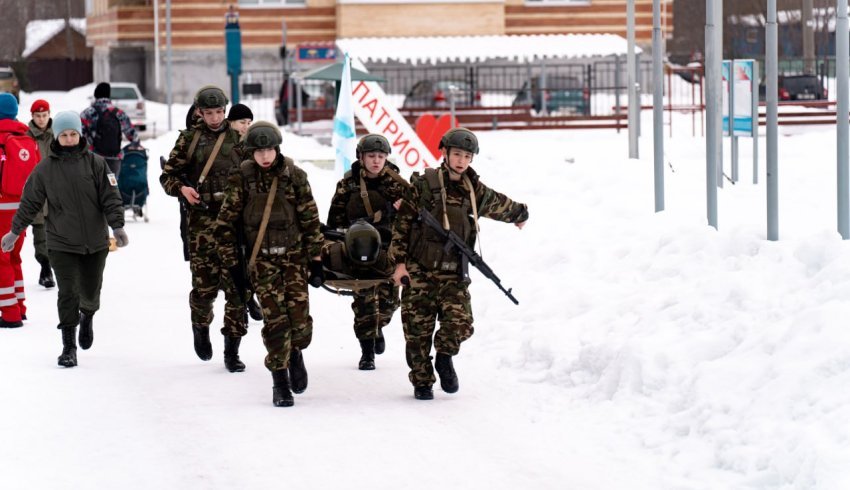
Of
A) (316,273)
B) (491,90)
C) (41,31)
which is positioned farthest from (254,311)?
(41,31)

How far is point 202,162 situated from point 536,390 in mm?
2767

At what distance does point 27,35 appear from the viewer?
311ft

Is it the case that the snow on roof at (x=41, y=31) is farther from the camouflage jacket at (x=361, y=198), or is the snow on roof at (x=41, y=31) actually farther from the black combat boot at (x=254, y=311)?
the camouflage jacket at (x=361, y=198)

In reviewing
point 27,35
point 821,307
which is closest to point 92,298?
point 821,307

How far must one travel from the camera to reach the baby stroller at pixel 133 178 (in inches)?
849

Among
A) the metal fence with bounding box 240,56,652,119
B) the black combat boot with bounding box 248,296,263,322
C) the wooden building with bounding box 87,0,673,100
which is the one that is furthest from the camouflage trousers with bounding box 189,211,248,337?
the wooden building with bounding box 87,0,673,100

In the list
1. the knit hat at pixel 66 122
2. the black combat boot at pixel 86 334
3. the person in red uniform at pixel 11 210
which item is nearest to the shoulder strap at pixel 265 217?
the knit hat at pixel 66 122

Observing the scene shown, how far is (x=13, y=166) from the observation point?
12898mm

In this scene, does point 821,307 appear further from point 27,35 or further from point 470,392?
point 27,35

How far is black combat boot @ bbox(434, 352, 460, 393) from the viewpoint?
9.73m

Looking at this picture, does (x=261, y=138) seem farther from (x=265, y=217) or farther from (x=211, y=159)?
(x=211, y=159)

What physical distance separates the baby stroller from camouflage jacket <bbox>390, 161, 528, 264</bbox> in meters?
12.4

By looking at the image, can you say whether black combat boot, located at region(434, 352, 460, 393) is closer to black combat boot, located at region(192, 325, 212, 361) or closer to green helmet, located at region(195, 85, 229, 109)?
black combat boot, located at region(192, 325, 212, 361)

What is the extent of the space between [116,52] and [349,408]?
163 feet
